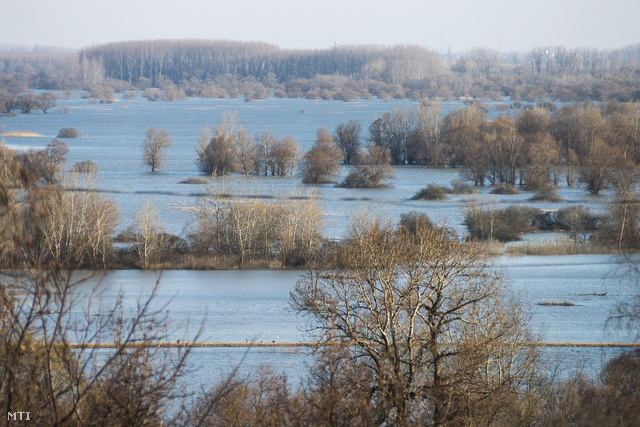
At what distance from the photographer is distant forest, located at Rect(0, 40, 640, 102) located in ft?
435

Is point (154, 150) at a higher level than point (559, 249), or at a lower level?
higher

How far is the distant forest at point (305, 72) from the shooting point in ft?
435

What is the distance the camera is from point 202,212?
1131 inches

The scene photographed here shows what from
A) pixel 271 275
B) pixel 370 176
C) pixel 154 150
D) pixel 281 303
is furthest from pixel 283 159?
pixel 281 303

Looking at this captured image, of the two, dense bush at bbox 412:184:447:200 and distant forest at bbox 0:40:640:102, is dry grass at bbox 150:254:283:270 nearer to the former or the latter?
dense bush at bbox 412:184:447:200

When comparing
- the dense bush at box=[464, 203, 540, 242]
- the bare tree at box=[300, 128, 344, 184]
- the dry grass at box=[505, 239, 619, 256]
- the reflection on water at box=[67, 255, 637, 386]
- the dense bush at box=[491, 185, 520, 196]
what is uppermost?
the bare tree at box=[300, 128, 344, 184]

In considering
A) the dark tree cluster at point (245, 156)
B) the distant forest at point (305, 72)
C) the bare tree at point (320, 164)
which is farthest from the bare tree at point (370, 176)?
the distant forest at point (305, 72)

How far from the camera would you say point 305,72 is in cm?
15575

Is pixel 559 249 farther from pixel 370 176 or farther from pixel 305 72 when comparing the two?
pixel 305 72

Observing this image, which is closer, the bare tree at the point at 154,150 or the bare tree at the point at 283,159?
the bare tree at the point at 283,159

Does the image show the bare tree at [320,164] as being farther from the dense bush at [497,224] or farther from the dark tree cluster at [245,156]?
the dense bush at [497,224]

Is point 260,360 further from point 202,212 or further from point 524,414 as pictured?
point 202,212

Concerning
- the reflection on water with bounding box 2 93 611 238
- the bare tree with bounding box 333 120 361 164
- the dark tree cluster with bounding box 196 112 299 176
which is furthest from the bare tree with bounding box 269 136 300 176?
the bare tree with bounding box 333 120 361 164

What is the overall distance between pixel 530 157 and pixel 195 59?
412 ft
